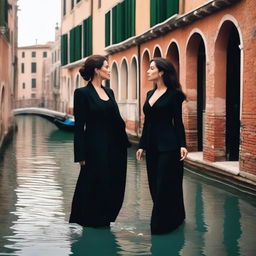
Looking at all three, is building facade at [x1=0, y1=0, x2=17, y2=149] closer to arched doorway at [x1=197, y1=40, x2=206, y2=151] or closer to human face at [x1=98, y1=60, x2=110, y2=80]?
arched doorway at [x1=197, y1=40, x2=206, y2=151]

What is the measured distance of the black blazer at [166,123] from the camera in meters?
6.51

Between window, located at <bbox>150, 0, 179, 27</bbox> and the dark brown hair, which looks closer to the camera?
the dark brown hair

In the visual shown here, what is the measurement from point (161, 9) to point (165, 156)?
11802 mm

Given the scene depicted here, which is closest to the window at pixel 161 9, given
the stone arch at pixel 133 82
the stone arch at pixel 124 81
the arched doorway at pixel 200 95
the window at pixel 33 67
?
the arched doorway at pixel 200 95

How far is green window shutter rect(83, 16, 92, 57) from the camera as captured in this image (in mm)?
31631

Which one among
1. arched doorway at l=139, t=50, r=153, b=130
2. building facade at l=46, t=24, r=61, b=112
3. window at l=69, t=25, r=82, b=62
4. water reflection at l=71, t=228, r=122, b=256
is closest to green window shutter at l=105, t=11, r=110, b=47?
arched doorway at l=139, t=50, r=153, b=130

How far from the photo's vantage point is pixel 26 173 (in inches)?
484

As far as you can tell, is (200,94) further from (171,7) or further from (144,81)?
(144,81)

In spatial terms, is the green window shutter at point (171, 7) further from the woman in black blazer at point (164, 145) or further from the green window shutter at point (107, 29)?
the green window shutter at point (107, 29)

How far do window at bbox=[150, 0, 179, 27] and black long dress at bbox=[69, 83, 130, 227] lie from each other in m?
9.98

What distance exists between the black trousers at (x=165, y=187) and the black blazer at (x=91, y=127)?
0.38 metres

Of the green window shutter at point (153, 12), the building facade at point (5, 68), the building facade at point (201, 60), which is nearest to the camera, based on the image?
the building facade at point (201, 60)

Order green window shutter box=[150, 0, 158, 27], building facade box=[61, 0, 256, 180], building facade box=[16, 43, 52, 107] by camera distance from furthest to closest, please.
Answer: building facade box=[16, 43, 52, 107] → green window shutter box=[150, 0, 158, 27] → building facade box=[61, 0, 256, 180]

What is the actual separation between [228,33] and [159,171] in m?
7.03
